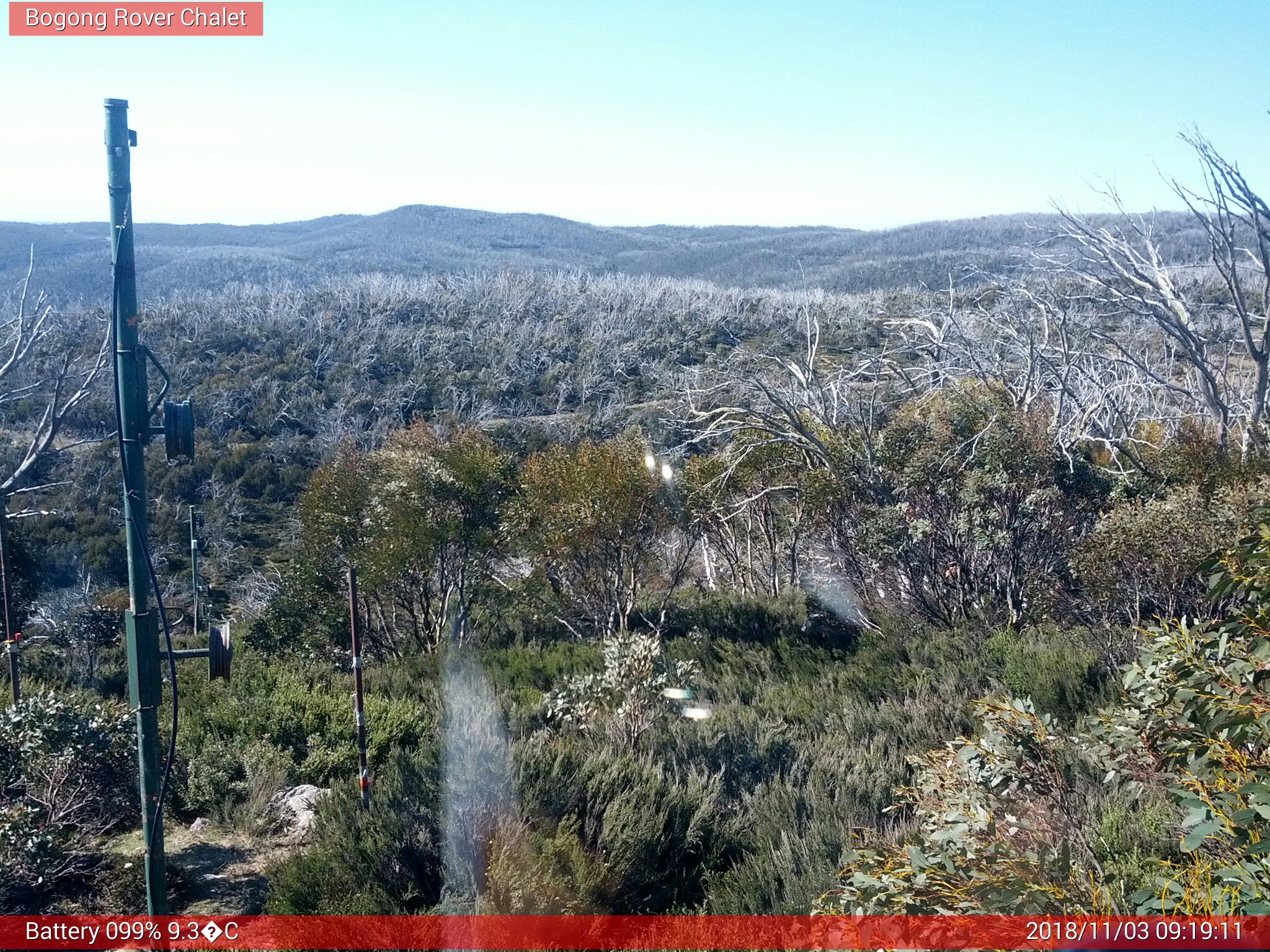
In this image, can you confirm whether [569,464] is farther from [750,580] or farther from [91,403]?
[91,403]

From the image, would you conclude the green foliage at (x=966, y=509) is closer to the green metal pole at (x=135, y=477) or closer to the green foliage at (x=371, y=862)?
the green foliage at (x=371, y=862)

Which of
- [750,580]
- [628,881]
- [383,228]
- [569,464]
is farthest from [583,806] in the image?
[383,228]

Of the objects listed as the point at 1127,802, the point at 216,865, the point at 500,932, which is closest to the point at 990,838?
the point at 1127,802

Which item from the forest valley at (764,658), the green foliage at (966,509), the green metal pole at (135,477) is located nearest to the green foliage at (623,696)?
the forest valley at (764,658)

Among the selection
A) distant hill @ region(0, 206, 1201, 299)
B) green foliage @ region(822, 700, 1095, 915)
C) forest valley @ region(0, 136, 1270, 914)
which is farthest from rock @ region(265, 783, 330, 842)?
distant hill @ region(0, 206, 1201, 299)

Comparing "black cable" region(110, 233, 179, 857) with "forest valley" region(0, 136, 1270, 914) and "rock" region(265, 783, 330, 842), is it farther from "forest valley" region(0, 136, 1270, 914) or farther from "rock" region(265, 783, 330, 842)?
"rock" region(265, 783, 330, 842)

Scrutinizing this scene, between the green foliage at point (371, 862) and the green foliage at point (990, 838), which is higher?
the green foliage at point (990, 838)
